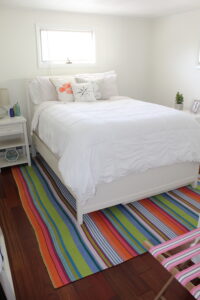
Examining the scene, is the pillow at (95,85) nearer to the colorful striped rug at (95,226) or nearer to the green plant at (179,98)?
the green plant at (179,98)

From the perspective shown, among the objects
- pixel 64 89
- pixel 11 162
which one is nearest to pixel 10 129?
pixel 11 162

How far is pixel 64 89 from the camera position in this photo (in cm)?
324

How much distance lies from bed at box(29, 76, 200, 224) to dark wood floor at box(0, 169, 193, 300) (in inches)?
20.8

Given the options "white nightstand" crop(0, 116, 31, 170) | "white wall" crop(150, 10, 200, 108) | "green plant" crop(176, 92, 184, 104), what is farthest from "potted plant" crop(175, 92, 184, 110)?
"white nightstand" crop(0, 116, 31, 170)

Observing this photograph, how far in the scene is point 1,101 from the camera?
10.5 ft

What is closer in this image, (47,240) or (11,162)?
(47,240)

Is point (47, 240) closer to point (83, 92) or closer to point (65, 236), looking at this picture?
point (65, 236)

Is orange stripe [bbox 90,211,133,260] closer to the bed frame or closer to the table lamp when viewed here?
the bed frame

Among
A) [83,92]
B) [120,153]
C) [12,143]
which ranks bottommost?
[12,143]

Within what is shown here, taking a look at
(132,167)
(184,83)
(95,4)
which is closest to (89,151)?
(132,167)

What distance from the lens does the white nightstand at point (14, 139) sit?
300 cm

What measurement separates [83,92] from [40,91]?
0.60 metres

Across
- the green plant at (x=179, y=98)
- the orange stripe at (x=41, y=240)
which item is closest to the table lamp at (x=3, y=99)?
the orange stripe at (x=41, y=240)

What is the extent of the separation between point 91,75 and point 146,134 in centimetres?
183
